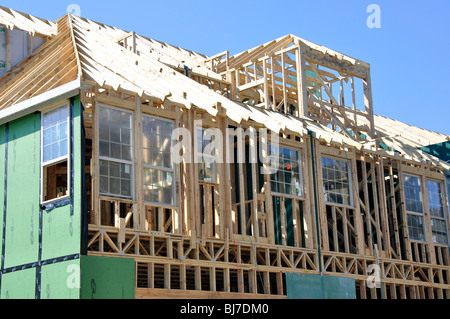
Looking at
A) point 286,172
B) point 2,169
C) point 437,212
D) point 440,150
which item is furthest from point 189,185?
point 440,150

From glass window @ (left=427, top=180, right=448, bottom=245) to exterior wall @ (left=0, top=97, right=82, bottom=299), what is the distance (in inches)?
457

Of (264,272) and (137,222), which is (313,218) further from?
(137,222)

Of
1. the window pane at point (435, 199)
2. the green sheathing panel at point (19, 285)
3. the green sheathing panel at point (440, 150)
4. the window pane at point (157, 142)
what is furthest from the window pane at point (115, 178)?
the green sheathing panel at point (440, 150)

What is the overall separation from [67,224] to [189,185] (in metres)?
3.05

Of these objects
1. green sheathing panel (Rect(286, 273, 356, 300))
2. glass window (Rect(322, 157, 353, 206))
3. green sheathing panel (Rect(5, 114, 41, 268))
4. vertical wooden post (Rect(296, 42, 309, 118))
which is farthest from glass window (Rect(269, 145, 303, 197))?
green sheathing panel (Rect(5, 114, 41, 268))

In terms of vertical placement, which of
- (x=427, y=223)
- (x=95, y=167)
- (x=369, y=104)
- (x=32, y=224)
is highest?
(x=369, y=104)

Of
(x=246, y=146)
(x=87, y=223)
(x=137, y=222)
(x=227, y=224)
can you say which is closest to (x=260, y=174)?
(x=246, y=146)

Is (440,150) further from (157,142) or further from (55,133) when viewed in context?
(55,133)

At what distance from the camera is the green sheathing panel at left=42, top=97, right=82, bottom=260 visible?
14719mm

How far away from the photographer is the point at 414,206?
72.6 ft

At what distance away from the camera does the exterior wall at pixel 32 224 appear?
1476 centimetres

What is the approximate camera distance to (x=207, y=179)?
17.4 meters

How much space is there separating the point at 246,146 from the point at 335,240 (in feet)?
10.7

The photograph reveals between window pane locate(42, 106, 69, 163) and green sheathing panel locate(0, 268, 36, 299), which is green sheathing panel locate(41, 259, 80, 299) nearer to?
green sheathing panel locate(0, 268, 36, 299)
